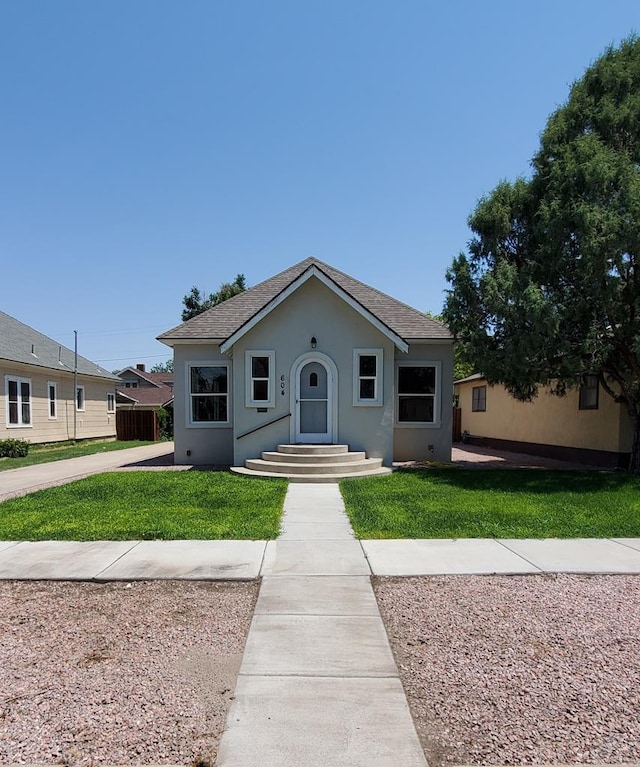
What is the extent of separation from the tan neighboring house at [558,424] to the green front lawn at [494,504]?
7.92 feet

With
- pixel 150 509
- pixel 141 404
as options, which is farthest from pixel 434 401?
pixel 141 404

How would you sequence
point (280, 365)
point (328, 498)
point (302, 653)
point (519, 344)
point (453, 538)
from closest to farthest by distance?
point (302, 653)
point (453, 538)
point (328, 498)
point (519, 344)
point (280, 365)

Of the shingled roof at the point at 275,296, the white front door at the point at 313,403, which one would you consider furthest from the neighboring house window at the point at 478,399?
the white front door at the point at 313,403

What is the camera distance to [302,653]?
11.9ft

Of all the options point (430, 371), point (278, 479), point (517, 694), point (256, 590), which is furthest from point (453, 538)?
point (430, 371)

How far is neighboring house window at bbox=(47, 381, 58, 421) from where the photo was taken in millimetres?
22219

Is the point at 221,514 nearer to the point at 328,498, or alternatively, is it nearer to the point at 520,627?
the point at 328,498

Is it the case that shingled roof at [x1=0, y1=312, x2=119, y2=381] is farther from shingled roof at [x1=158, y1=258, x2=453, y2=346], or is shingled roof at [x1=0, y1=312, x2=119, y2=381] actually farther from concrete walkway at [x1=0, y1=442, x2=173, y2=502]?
shingled roof at [x1=158, y1=258, x2=453, y2=346]

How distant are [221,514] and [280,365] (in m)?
5.52

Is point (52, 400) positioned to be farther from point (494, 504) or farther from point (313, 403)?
point (494, 504)

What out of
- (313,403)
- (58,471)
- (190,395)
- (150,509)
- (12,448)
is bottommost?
(58,471)

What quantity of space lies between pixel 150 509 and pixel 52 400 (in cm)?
1744

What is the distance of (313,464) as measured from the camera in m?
11.6

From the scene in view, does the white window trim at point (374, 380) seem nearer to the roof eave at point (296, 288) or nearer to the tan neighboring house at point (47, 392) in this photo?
the roof eave at point (296, 288)
